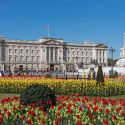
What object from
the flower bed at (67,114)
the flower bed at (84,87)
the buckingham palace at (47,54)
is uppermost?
the buckingham palace at (47,54)

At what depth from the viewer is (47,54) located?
388ft

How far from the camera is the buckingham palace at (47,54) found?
110125mm

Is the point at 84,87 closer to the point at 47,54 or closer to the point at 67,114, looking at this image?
the point at 67,114

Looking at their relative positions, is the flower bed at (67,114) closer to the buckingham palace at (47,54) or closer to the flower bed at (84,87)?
the flower bed at (84,87)

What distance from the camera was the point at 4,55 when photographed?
108812 millimetres

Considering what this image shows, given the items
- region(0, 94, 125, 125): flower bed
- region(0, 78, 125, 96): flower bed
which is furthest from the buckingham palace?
region(0, 94, 125, 125): flower bed

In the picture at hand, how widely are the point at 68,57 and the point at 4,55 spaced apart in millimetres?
23018

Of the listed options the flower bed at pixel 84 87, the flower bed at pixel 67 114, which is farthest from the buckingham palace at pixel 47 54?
the flower bed at pixel 67 114

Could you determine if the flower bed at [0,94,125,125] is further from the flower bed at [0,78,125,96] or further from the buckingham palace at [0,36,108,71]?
the buckingham palace at [0,36,108,71]

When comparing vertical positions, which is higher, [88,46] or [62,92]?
[88,46]

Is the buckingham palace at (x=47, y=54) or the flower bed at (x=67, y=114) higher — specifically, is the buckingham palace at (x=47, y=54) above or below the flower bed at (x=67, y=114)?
above

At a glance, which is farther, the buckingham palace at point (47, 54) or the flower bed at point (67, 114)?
the buckingham palace at point (47, 54)

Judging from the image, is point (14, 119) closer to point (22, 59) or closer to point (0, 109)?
point (0, 109)

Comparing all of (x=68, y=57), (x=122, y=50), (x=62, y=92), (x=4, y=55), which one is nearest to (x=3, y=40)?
(x=4, y=55)
